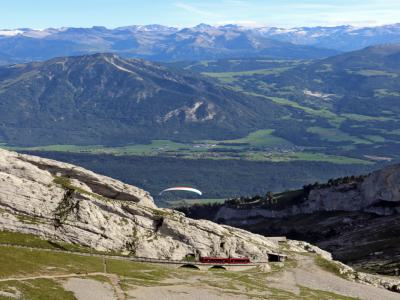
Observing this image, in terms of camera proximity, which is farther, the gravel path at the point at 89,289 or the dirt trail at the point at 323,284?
the dirt trail at the point at 323,284

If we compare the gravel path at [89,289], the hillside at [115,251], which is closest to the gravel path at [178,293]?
the hillside at [115,251]

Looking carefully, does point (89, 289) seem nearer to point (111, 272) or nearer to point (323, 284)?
point (111, 272)

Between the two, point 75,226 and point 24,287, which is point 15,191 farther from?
point 24,287

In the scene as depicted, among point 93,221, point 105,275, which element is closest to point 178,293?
point 105,275

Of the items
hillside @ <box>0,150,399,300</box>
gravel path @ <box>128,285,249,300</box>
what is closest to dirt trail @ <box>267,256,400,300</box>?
hillside @ <box>0,150,399,300</box>

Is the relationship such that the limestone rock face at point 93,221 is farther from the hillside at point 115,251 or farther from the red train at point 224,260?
the red train at point 224,260

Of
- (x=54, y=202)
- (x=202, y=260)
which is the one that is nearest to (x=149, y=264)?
(x=202, y=260)

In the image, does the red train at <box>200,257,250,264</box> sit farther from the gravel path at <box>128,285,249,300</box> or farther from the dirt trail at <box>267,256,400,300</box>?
the gravel path at <box>128,285,249,300</box>
